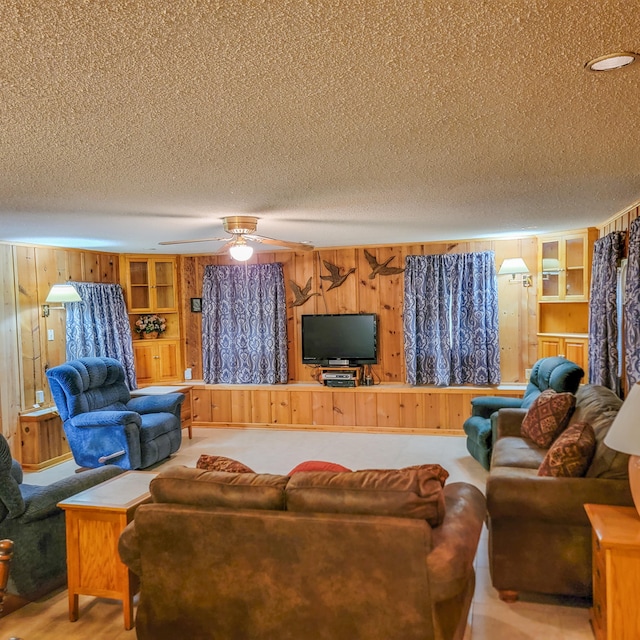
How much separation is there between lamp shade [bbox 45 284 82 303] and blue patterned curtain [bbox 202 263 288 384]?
1983 millimetres

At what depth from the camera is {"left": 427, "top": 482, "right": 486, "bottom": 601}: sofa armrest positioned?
216 centimetres

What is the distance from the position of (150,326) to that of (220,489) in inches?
226

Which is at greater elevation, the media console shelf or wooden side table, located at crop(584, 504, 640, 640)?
the media console shelf

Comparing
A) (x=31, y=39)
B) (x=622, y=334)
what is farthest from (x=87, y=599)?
(x=622, y=334)

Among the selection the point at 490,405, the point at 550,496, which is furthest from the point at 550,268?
the point at 550,496

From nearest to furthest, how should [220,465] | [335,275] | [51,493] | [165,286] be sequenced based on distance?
[220,465], [51,493], [335,275], [165,286]

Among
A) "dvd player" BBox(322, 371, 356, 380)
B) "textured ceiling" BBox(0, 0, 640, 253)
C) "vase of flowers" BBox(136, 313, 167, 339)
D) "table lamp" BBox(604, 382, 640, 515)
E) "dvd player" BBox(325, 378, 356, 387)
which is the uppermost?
"textured ceiling" BBox(0, 0, 640, 253)

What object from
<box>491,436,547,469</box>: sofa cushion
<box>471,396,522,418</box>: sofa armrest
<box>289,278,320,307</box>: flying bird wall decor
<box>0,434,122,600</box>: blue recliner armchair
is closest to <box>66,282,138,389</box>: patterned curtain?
<box>289,278,320,307</box>: flying bird wall decor

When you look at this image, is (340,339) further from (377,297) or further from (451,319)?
(451,319)

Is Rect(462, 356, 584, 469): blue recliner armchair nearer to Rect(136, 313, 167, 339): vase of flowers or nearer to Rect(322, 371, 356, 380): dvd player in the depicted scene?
Rect(322, 371, 356, 380): dvd player

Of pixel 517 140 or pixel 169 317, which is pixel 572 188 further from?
pixel 169 317

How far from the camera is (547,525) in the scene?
9.70 feet

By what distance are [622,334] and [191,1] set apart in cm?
455

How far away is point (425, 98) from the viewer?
207 centimetres
